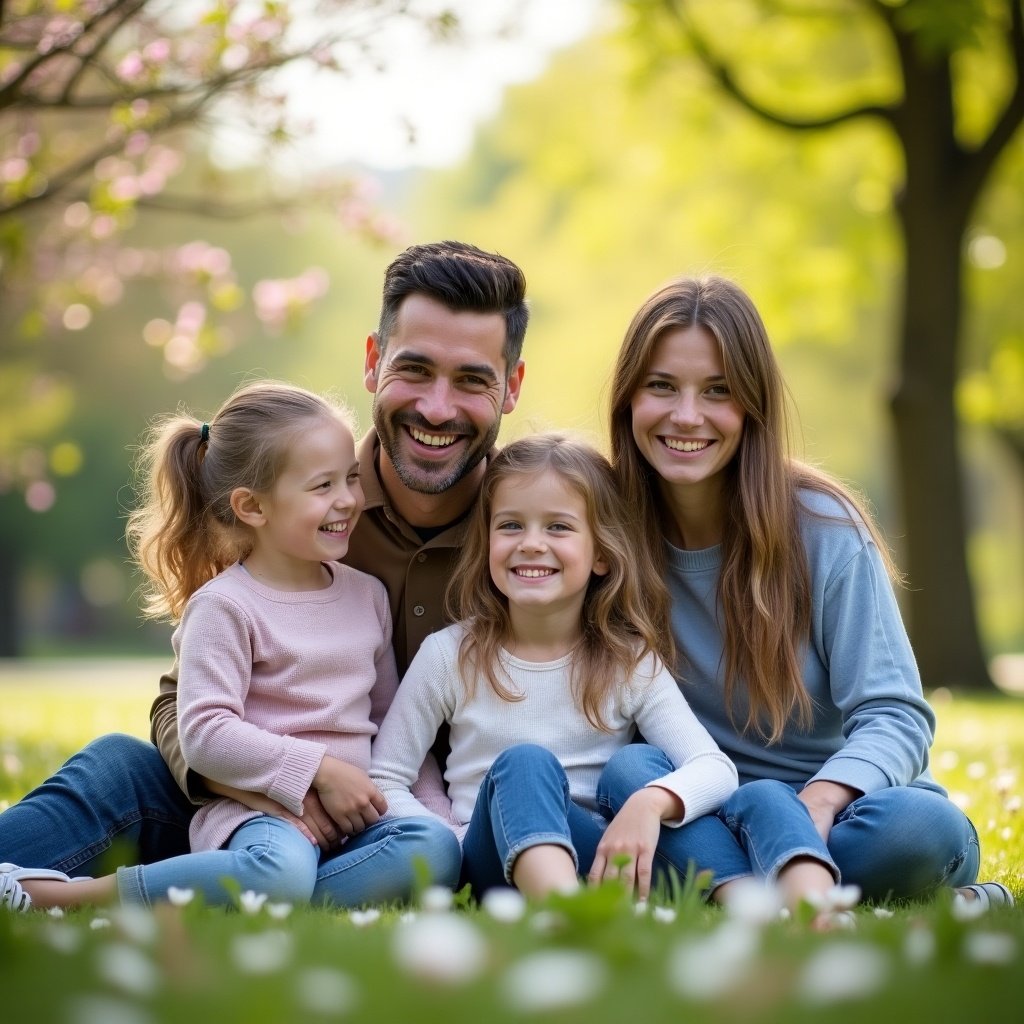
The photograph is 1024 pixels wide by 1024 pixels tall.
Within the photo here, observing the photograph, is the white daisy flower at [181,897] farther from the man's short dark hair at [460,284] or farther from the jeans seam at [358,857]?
the man's short dark hair at [460,284]

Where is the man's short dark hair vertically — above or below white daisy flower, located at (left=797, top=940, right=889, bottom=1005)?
above

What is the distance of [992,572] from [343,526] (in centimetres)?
3651

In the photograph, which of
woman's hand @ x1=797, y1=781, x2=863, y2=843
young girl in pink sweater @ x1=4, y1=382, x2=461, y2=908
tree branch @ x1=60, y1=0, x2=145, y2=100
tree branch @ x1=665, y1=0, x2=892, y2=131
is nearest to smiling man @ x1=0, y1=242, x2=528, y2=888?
young girl in pink sweater @ x1=4, y1=382, x2=461, y2=908

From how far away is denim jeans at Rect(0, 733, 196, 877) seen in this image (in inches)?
140

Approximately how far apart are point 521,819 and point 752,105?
905cm

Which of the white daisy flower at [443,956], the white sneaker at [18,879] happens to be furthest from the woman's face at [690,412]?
the white daisy flower at [443,956]

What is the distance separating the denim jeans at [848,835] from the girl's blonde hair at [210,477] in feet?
4.13

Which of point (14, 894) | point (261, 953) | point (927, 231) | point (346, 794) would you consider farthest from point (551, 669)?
point (927, 231)

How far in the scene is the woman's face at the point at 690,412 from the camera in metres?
3.90

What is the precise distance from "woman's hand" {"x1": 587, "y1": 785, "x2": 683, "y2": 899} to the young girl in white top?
0.17 feet

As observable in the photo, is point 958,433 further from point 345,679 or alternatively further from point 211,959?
point 211,959

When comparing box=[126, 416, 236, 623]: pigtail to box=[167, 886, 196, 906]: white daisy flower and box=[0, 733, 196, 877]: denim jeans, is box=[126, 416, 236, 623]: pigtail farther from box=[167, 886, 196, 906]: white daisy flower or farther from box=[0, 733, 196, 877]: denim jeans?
box=[167, 886, 196, 906]: white daisy flower

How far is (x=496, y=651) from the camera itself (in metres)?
3.77

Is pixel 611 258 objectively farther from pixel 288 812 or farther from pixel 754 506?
pixel 288 812
